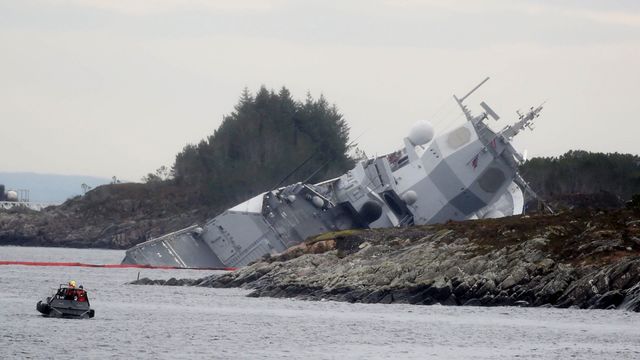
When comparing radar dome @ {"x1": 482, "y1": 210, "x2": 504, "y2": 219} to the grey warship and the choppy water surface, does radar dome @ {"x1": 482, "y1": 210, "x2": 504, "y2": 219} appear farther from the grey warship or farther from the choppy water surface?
the choppy water surface

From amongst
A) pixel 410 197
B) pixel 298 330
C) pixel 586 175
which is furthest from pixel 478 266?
pixel 586 175

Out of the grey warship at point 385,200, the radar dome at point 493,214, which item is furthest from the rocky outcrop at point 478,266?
the radar dome at point 493,214

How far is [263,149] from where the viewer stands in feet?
522

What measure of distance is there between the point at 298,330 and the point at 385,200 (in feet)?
133

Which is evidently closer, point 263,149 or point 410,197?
point 410,197

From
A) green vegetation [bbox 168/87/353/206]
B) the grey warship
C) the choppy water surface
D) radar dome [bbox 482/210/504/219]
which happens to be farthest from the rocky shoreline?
green vegetation [bbox 168/87/353/206]

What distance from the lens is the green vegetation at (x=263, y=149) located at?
154125mm

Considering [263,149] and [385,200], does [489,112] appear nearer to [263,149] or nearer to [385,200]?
[385,200]

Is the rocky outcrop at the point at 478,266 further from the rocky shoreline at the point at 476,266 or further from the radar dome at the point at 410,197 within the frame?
the radar dome at the point at 410,197

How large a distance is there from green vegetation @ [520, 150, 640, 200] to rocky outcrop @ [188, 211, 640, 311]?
48662mm

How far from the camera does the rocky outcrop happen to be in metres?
70.1

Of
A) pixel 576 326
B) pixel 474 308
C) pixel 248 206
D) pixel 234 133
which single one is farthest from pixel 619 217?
pixel 234 133

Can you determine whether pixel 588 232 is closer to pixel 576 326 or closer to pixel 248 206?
pixel 576 326

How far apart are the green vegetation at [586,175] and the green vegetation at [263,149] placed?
21736 mm
